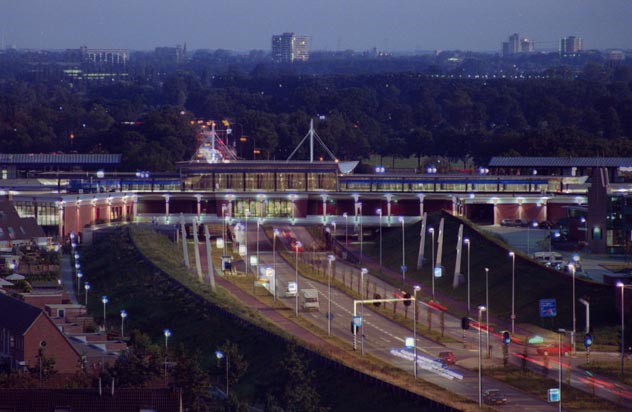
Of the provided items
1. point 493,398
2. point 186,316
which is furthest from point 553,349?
point 186,316

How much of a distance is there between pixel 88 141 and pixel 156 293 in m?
65.2

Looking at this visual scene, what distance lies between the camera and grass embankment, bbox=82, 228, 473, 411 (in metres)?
31.7

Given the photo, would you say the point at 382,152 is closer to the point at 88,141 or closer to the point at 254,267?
the point at 88,141

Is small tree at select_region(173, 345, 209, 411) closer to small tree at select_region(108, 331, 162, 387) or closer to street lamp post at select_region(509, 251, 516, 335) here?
small tree at select_region(108, 331, 162, 387)

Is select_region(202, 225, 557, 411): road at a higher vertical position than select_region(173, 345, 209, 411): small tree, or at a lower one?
lower

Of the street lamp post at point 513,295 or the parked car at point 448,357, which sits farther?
the street lamp post at point 513,295

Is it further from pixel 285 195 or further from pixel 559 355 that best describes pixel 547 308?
pixel 285 195

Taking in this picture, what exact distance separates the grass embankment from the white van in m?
8.97

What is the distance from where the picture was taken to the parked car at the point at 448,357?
34812 millimetres

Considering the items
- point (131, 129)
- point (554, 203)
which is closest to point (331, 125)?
point (131, 129)

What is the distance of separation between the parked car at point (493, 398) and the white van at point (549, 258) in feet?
53.8

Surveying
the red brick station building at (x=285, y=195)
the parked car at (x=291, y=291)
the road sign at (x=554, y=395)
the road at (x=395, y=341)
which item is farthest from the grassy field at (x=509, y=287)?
the red brick station building at (x=285, y=195)

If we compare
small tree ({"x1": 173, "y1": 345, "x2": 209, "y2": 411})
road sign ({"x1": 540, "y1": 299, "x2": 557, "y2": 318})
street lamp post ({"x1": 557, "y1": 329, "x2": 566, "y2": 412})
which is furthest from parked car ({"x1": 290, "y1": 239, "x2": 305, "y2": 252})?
small tree ({"x1": 173, "y1": 345, "x2": 209, "y2": 411})

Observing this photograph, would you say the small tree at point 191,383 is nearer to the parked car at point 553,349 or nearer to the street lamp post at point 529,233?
the parked car at point 553,349
